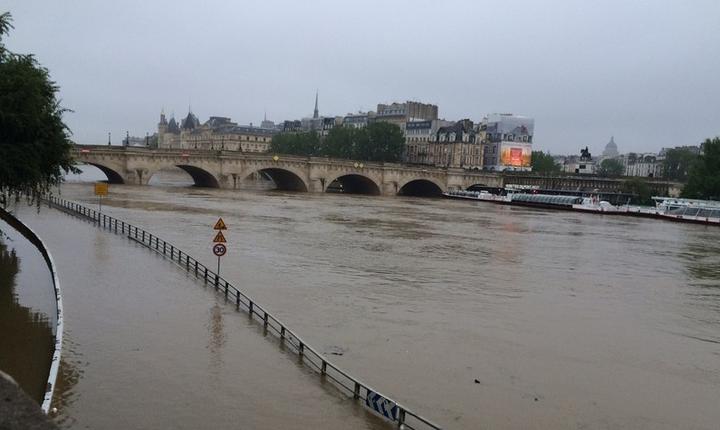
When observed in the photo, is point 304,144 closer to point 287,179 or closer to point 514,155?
point 514,155

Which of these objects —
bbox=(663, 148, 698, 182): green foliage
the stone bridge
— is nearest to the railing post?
the stone bridge

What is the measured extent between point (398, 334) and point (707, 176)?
82.0 m

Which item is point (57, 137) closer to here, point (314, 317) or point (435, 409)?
point (314, 317)

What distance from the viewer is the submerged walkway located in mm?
11062

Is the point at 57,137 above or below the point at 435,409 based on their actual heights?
above

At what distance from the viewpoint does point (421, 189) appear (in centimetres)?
11012

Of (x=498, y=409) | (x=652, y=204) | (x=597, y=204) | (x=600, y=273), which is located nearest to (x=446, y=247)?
(x=600, y=273)

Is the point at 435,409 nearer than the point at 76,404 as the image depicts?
No

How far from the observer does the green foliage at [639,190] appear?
333 feet

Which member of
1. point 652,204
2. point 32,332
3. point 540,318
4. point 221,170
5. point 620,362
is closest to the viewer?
point 32,332

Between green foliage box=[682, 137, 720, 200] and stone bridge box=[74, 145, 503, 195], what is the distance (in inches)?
1204

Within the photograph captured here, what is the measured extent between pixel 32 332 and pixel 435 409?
8.86 meters

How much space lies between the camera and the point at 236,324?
16.8 meters

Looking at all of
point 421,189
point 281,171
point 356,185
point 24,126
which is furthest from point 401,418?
point 421,189
